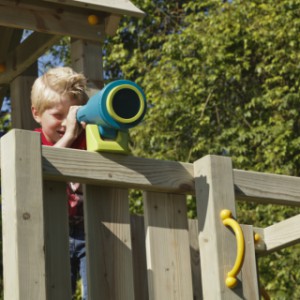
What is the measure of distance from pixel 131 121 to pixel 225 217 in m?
0.46

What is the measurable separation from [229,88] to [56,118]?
846 centimetres

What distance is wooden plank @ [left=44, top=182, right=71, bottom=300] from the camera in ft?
8.57

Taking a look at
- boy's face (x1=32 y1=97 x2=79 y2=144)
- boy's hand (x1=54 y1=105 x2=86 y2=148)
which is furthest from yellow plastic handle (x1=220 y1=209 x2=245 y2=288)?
boy's face (x1=32 y1=97 x2=79 y2=144)

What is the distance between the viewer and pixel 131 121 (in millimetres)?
2691

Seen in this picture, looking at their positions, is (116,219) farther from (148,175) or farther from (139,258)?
(139,258)

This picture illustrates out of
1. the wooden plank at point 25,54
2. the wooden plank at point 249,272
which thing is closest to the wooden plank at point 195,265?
the wooden plank at point 249,272

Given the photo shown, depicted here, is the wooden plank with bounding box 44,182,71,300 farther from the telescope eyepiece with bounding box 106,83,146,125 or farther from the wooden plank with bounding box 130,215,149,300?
the wooden plank with bounding box 130,215,149,300

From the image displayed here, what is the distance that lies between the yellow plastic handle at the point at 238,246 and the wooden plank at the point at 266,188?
0.51 ft

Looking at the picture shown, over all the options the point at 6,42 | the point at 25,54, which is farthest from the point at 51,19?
the point at 6,42

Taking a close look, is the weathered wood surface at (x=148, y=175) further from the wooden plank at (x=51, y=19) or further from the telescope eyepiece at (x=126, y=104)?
the wooden plank at (x=51, y=19)

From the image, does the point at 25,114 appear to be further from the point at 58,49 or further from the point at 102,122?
the point at 58,49

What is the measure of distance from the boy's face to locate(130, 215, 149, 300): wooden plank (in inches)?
19.7

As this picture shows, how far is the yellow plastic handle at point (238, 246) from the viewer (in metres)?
2.75

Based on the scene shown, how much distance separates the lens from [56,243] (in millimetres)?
2631
